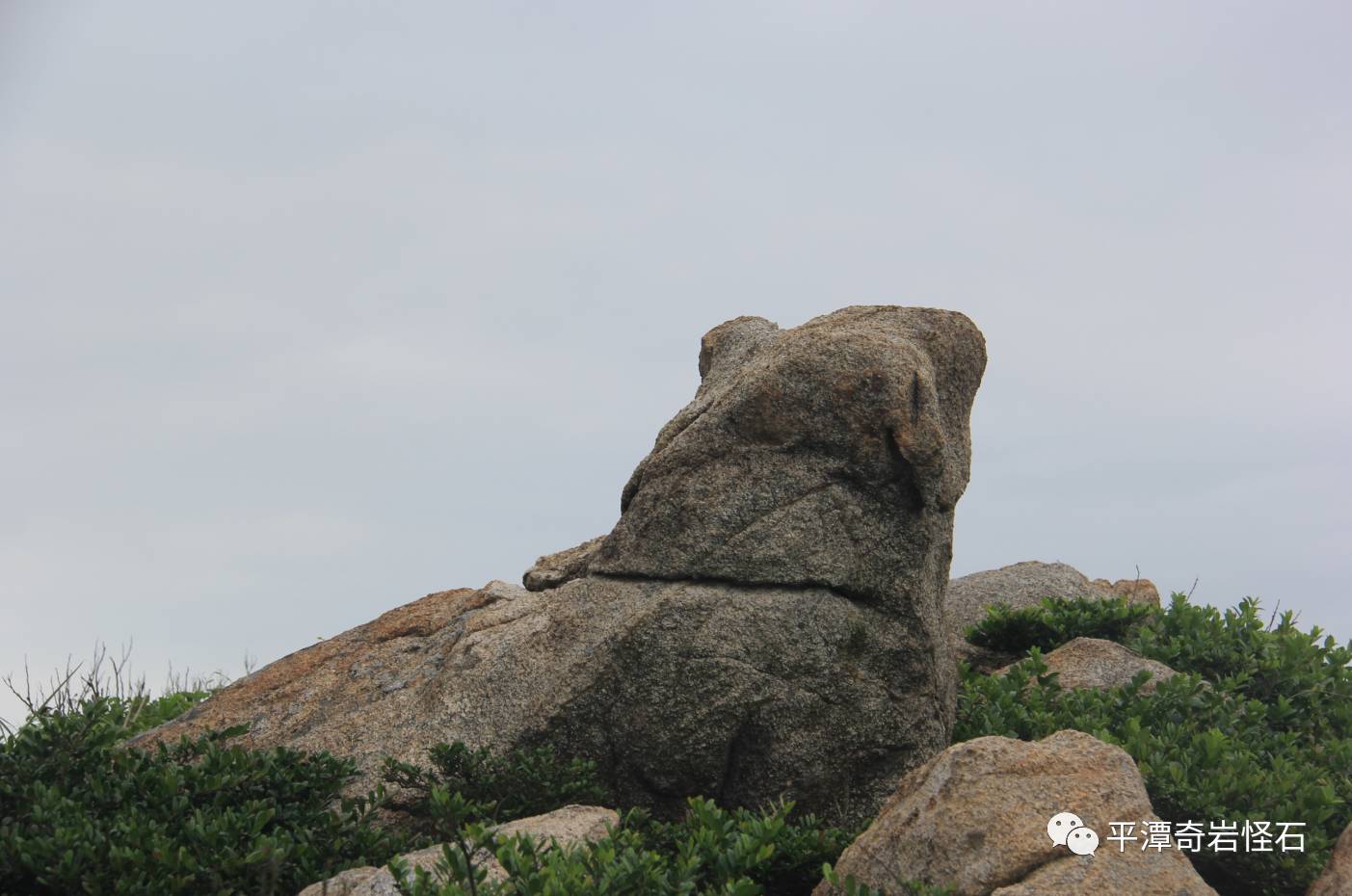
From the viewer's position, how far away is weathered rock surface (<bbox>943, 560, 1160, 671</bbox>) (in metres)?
16.0

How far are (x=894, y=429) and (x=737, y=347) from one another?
9.44 feet

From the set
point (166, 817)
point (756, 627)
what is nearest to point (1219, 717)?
point (756, 627)

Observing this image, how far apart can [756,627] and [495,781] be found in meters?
2.36

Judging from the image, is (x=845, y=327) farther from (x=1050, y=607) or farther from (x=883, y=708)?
(x=1050, y=607)

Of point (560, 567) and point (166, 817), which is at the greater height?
point (560, 567)

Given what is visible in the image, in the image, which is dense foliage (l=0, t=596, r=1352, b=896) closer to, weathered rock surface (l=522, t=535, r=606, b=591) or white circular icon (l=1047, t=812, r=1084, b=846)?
white circular icon (l=1047, t=812, r=1084, b=846)

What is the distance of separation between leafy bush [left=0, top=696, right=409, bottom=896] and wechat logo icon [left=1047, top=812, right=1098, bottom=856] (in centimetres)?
460

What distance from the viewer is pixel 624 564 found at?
1116 cm

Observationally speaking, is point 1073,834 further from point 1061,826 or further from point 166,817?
point 166,817

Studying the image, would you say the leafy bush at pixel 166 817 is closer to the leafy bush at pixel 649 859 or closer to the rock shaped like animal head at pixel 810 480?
the leafy bush at pixel 649 859

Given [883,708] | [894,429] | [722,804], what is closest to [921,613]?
[883,708]

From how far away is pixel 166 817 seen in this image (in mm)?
9602

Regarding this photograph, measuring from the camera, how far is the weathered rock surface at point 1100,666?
1342cm

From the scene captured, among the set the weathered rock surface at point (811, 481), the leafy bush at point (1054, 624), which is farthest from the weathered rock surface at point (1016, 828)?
the leafy bush at point (1054, 624)
